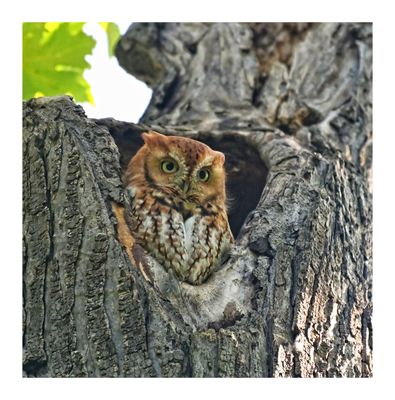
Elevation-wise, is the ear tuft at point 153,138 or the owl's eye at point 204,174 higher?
the ear tuft at point 153,138

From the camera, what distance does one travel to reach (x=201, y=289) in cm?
264

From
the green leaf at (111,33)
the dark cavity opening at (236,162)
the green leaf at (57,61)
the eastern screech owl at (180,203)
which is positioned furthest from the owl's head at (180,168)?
the green leaf at (111,33)

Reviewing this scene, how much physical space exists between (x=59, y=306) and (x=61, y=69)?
167 centimetres

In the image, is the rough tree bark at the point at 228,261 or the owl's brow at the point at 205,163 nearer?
the rough tree bark at the point at 228,261

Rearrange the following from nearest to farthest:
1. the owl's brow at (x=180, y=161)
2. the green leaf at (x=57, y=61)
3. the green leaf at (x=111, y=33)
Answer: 1. the owl's brow at (x=180, y=161)
2. the green leaf at (x=57, y=61)
3. the green leaf at (x=111, y=33)

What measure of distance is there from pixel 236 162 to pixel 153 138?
0.51 meters

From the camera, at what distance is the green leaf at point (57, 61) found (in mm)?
3512

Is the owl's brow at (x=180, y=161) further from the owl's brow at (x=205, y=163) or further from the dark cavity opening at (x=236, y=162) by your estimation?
the dark cavity opening at (x=236, y=162)

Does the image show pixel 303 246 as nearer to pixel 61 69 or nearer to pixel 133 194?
pixel 133 194

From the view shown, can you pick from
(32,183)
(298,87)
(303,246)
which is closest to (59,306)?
(32,183)

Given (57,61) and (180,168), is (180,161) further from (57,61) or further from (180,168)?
(57,61)

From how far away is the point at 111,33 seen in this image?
13.1 feet

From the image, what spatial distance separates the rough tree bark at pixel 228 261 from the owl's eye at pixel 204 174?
0.27 meters

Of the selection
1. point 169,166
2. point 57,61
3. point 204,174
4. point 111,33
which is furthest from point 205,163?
point 111,33
